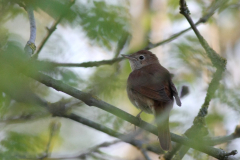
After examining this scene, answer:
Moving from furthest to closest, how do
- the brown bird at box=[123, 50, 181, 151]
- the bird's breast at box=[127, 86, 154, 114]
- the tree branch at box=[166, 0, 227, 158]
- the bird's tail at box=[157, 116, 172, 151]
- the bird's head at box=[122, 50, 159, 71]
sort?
1. the bird's head at box=[122, 50, 159, 71]
2. the bird's breast at box=[127, 86, 154, 114]
3. the brown bird at box=[123, 50, 181, 151]
4. the bird's tail at box=[157, 116, 172, 151]
5. the tree branch at box=[166, 0, 227, 158]

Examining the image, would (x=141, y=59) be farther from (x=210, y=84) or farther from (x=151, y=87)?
(x=210, y=84)

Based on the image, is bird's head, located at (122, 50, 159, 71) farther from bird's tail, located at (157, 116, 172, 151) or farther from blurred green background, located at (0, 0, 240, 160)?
bird's tail, located at (157, 116, 172, 151)

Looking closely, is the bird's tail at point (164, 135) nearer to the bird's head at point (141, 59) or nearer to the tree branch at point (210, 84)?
the tree branch at point (210, 84)

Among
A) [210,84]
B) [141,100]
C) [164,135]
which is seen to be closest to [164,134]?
[164,135]

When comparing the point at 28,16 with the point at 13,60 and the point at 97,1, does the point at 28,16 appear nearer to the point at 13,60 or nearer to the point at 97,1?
the point at 97,1

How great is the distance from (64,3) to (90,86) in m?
0.71

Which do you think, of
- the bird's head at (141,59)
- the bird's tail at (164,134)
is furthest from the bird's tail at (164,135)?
the bird's head at (141,59)

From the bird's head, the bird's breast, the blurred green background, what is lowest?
the blurred green background

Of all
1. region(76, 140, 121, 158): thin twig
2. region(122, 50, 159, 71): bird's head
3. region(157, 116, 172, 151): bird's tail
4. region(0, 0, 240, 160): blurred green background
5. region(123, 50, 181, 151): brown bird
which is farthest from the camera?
region(122, 50, 159, 71): bird's head

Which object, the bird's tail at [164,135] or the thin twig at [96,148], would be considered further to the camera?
the thin twig at [96,148]

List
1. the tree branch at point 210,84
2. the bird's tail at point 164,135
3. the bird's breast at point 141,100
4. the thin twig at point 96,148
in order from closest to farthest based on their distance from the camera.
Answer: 1. the tree branch at point 210,84
2. the bird's tail at point 164,135
3. the thin twig at point 96,148
4. the bird's breast at point 141,100

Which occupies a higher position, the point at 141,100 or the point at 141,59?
the point at 141,59

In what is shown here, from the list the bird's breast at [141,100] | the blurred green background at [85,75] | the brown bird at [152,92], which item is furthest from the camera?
the bird's breast at [141,100]

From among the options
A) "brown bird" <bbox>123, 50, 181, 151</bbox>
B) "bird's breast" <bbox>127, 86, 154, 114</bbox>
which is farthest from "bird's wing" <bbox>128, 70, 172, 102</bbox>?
"bird's breast" <bbox>127, 86, 154, 114</bbox>
